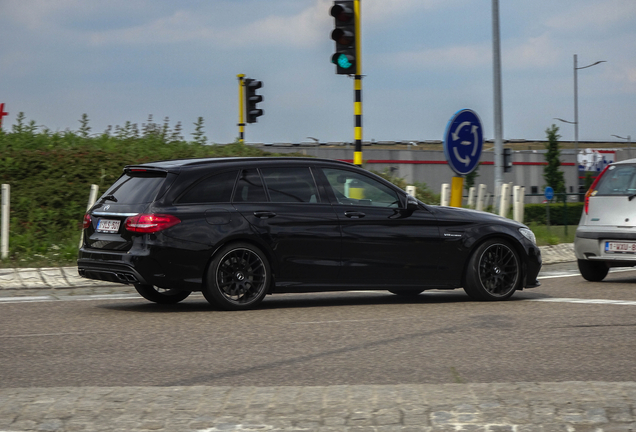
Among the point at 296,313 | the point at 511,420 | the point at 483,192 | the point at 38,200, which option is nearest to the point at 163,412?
the point at 511,420

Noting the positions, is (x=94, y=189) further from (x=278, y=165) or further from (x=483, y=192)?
(x=483, y=192)

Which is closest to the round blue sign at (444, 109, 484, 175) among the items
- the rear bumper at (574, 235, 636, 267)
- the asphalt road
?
the rear bumper at (574, 235, 636, 267)

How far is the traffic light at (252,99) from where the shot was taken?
71.0 feet

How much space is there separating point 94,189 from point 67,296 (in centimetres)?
363

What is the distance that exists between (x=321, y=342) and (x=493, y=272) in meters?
3.48

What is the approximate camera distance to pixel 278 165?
382 inches

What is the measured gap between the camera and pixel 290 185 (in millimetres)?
9609

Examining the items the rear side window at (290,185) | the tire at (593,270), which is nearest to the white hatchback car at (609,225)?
the tire at (593,270)

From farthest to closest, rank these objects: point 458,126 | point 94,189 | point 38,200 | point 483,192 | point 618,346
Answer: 1. point 483,192
2. point 38,200
3. point 94,189
4. point 458,126
5. point 618,346

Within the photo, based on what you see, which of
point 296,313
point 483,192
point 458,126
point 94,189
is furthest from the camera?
point 483,192

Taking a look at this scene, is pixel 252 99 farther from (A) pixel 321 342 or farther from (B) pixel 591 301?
(A) pixel 321 342

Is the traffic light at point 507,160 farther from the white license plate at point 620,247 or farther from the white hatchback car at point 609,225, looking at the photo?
the white license plate at point 620,247

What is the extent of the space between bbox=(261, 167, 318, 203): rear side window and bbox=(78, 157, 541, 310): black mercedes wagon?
0.01 m

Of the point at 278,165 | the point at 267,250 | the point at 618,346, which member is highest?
the point at 278,165
